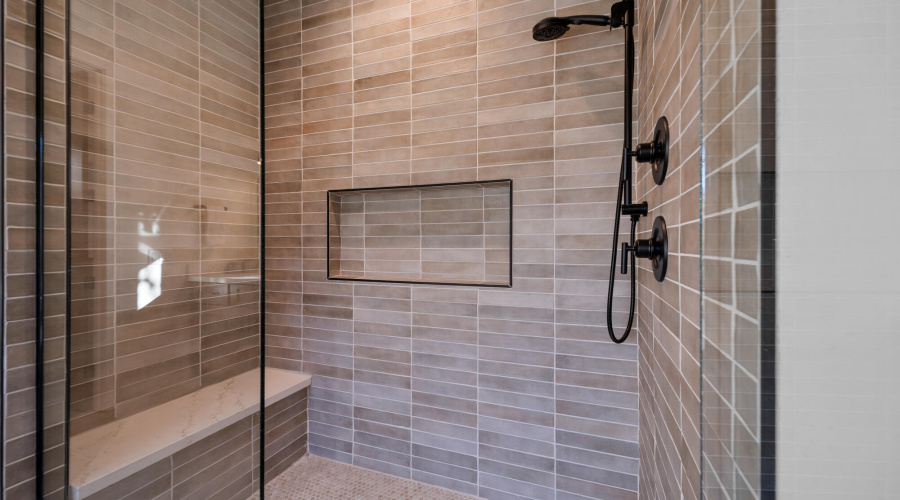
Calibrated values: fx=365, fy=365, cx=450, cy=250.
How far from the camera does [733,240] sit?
0.36 metres

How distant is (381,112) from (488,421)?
5.55 ft

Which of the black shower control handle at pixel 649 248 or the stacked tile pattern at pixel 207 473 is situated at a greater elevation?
the black shower control handle at pixel 649 248

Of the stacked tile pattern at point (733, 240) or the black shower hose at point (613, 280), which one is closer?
the stacked tile pattern at point (733, 240)

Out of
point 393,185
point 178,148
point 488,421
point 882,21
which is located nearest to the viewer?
point 882,21

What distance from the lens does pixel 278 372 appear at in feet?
7.31

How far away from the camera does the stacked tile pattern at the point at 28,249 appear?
85cm

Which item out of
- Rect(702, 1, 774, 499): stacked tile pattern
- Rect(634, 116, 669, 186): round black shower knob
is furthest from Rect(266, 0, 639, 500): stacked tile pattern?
Rect(702, 1, 774, 499): stacked tile pattern

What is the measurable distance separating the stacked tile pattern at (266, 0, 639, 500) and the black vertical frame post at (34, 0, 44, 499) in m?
1.26

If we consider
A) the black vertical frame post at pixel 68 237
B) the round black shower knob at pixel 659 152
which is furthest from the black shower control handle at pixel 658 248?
the black vertical frame post at pixel 68 237

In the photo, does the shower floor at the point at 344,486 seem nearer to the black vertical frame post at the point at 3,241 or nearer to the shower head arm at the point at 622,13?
the black vertical frame post at the point at 3,241

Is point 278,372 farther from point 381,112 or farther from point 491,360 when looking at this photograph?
point 381,112

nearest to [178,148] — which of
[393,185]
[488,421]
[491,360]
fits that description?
[393,185]

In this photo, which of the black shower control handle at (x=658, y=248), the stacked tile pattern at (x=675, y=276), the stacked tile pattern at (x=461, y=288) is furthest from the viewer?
the stacked tile pattern at (x=461, y=288)

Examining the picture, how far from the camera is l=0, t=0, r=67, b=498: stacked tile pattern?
85cm
